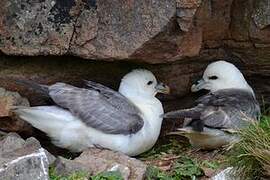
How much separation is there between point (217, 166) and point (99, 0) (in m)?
1.49

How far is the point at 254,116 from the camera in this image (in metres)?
6.44

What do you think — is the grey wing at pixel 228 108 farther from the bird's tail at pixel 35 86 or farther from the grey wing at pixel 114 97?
the bird's tail at pixel 35 86

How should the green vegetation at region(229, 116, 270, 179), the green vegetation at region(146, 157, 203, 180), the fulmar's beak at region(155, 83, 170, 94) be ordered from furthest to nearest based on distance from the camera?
the fulmar's beak at region(155, 83, 170, 94) < the green vegetation at region(146, 157, 203, 180) < the green vegetation at region(229, 116, 270, 179)

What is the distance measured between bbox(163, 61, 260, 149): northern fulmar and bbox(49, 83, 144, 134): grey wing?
0.31m

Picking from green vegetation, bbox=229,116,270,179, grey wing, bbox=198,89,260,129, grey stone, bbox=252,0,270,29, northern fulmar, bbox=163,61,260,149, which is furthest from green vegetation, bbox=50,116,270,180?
grey stone, bbox=252,0,270,29

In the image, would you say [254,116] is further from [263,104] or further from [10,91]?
[10,91]

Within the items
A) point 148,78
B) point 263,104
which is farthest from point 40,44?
point 263,104

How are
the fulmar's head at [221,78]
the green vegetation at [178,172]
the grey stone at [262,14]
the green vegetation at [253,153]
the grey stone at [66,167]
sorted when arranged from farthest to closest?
1. the fulmar's head at [221,78]
2. the grey stone at [262,14]
3. the green vegetation at [178,172]
4. the grey stone at [66,167]
5. the green vegetation at [253,153]

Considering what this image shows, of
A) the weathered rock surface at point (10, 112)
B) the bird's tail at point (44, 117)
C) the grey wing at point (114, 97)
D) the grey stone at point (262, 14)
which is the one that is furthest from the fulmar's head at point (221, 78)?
the weathered rock surface at point (10, 112)

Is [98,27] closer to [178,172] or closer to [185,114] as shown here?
[185,114]

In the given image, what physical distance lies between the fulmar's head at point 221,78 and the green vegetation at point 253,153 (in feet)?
4.73

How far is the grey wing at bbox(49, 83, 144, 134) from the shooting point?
6129mm

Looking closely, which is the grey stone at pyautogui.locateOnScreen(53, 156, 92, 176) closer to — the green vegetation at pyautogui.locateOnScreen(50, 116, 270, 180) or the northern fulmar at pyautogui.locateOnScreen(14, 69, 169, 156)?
the green vegetation at pyautogui.locateOnScreen(50, 116, 270, 180)

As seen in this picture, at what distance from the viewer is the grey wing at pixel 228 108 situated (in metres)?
6.22
